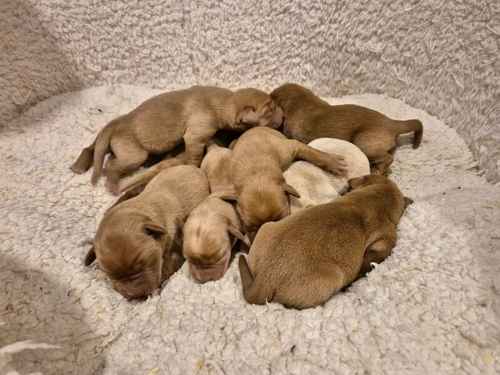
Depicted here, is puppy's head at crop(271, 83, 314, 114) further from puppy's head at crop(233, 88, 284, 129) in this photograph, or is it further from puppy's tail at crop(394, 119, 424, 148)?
puppy's tail at crop(394, 119, 424, 148)

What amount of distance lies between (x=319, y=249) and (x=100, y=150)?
5.04 feet

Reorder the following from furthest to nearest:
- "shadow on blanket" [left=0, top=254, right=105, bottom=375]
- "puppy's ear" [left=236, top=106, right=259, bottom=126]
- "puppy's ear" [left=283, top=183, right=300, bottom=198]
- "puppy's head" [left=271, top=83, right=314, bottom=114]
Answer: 1. "puppy's head" [left=271, top=83, right=314, bottom=114]
2. "puppy's ear" [left=236, top=106, right=259, bottom=126]
3. "puppy's ear" [left=283, top=183, right=300, bottom=198]
4. "shadow on blanket" [left=0, top=254, right=105, bottom=375]

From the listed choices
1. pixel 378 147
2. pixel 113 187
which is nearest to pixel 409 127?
pixel 378 147

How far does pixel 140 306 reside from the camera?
1.66 meters

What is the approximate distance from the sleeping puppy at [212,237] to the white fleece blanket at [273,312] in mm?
67

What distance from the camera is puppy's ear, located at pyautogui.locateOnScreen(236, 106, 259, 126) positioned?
2484 mm

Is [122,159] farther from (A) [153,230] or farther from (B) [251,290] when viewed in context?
(B) [251,290]

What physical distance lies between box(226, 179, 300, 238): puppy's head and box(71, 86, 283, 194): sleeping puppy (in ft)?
2.33

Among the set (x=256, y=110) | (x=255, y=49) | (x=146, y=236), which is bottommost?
(x=146, y=236)

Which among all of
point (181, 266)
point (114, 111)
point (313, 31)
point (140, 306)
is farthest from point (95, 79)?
point (140, 306)

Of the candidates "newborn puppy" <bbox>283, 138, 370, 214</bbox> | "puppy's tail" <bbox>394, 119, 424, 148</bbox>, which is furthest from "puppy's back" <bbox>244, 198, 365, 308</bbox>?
"puppy's tail" <bbox>394, 119, 424, 148</bbox>

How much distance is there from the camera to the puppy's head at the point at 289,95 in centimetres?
264

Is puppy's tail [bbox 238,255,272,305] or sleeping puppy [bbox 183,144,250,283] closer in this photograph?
puppy's tail [bbox 238,255,272,305]

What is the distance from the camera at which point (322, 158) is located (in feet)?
7.18
